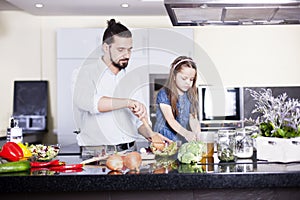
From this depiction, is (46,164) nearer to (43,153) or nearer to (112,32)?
(43,153)

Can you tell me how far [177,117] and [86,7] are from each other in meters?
2.12

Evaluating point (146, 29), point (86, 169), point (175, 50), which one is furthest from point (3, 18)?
point (86, 169)

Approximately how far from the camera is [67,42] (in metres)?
4.74

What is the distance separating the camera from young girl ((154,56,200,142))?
290cm

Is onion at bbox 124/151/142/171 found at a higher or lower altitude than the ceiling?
lower

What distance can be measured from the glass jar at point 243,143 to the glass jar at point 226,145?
3cm

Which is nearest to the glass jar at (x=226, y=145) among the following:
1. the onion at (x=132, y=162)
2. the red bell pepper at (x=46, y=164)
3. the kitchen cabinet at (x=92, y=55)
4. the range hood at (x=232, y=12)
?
the onion at (x=132, y=162)

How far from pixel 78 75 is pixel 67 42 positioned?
391 millimetres

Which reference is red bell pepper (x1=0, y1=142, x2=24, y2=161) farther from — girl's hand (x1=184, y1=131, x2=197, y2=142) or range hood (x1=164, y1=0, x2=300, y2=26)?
girl's hand (x1=184, y1=131, x2=197, y2=142)

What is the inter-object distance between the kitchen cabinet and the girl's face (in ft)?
5.69

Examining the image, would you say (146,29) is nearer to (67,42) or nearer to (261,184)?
(67,42)

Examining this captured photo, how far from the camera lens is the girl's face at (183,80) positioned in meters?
2.96

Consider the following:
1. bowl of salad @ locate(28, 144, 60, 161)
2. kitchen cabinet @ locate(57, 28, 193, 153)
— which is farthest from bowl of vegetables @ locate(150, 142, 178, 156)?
kitchen cabinet @ locate(57, 28, 193, 153)

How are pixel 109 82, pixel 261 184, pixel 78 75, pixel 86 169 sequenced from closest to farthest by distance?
1. pixel 261 184
2. pixel 86 169
3. pixel 109 82
4. pixel 78 75
